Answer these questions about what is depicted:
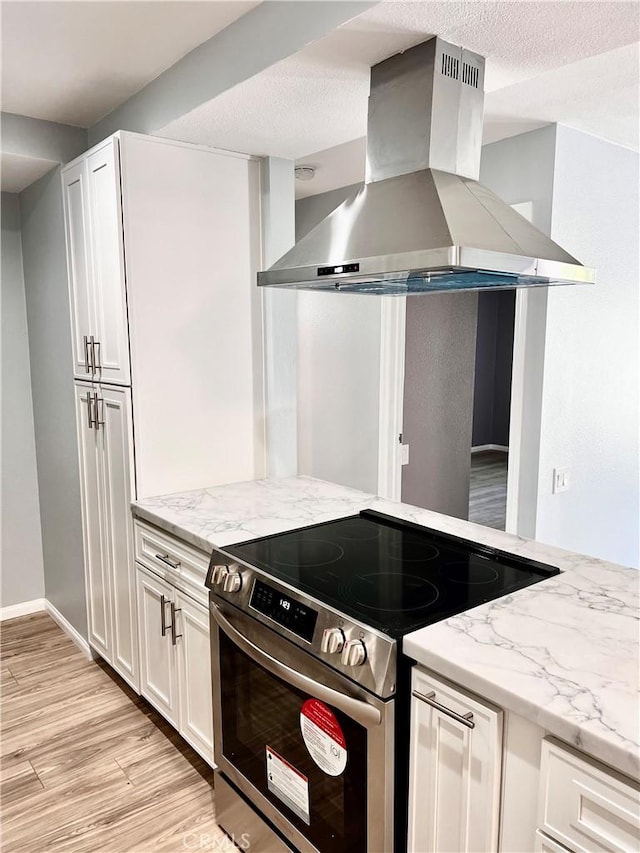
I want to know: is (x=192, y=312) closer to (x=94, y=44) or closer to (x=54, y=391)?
(x=94, y=44)

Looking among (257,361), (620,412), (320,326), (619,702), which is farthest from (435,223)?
(320,326)

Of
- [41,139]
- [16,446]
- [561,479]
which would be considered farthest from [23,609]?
[561,479]

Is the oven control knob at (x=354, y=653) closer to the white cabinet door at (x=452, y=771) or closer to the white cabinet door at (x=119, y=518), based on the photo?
the white cabinet door at (x=452, y=771)

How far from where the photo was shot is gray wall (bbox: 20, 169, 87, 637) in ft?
9.34

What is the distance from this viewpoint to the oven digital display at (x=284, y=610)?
150cm

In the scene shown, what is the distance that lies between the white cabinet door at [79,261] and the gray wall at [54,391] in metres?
0.10

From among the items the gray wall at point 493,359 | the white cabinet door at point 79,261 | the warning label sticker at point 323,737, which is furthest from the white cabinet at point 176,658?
the gray wall at point 493,359

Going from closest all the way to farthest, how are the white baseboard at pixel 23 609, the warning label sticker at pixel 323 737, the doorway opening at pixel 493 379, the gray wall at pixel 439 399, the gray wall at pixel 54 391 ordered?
Answer: the warning label sticker at pixel 323 737
the gray wall at pixel 54 391
the white baseboard at pixel 23 609
the gray wall at pixel 439 399
the doorway opening at pixel 493 379

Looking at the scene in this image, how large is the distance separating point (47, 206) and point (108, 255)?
2.56 ft

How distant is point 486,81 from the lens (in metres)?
1.79

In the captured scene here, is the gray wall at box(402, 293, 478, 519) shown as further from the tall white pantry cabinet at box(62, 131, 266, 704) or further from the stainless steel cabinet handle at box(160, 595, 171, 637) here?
the stainless steel cabinet handle at box(160, 595, 171, 637)

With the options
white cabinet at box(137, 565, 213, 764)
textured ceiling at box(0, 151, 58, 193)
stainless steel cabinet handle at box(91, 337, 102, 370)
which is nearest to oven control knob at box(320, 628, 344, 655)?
white cabinet at box(137, 565, 213, 764)

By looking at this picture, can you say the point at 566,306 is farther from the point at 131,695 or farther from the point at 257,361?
the point at 131,695

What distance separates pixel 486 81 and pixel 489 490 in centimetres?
540
